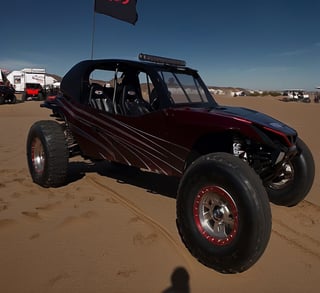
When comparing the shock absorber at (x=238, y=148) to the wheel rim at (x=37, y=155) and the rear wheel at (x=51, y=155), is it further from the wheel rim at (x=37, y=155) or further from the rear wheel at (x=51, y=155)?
the wheel rim at (x=37, y=155)

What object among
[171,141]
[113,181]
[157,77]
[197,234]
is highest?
[157,77]

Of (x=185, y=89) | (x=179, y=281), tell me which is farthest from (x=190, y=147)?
(x=179, y=281)

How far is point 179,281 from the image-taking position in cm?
281

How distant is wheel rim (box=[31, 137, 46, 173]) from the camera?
17.7 feet

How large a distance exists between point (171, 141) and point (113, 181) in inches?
85.1

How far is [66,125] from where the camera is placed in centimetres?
550

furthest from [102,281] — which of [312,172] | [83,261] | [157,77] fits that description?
[312,172]

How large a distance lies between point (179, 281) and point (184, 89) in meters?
2.51

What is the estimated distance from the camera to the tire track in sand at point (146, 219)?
129 inches

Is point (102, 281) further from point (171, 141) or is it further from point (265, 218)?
point (171, 141)

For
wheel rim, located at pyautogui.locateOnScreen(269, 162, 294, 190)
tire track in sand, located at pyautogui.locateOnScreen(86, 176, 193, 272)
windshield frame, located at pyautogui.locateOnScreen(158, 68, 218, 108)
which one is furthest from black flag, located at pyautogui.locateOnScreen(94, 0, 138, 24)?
wheel rim, located at pyautogui.locateOnScreen(269, 162, 294, 190)

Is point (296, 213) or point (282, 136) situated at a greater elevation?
point (282, 136)

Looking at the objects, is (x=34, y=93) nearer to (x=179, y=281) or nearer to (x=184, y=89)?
(x=184, y=89)

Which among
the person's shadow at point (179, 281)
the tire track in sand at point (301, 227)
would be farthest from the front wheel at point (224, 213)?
the tire track in sand at point (301, 227)
